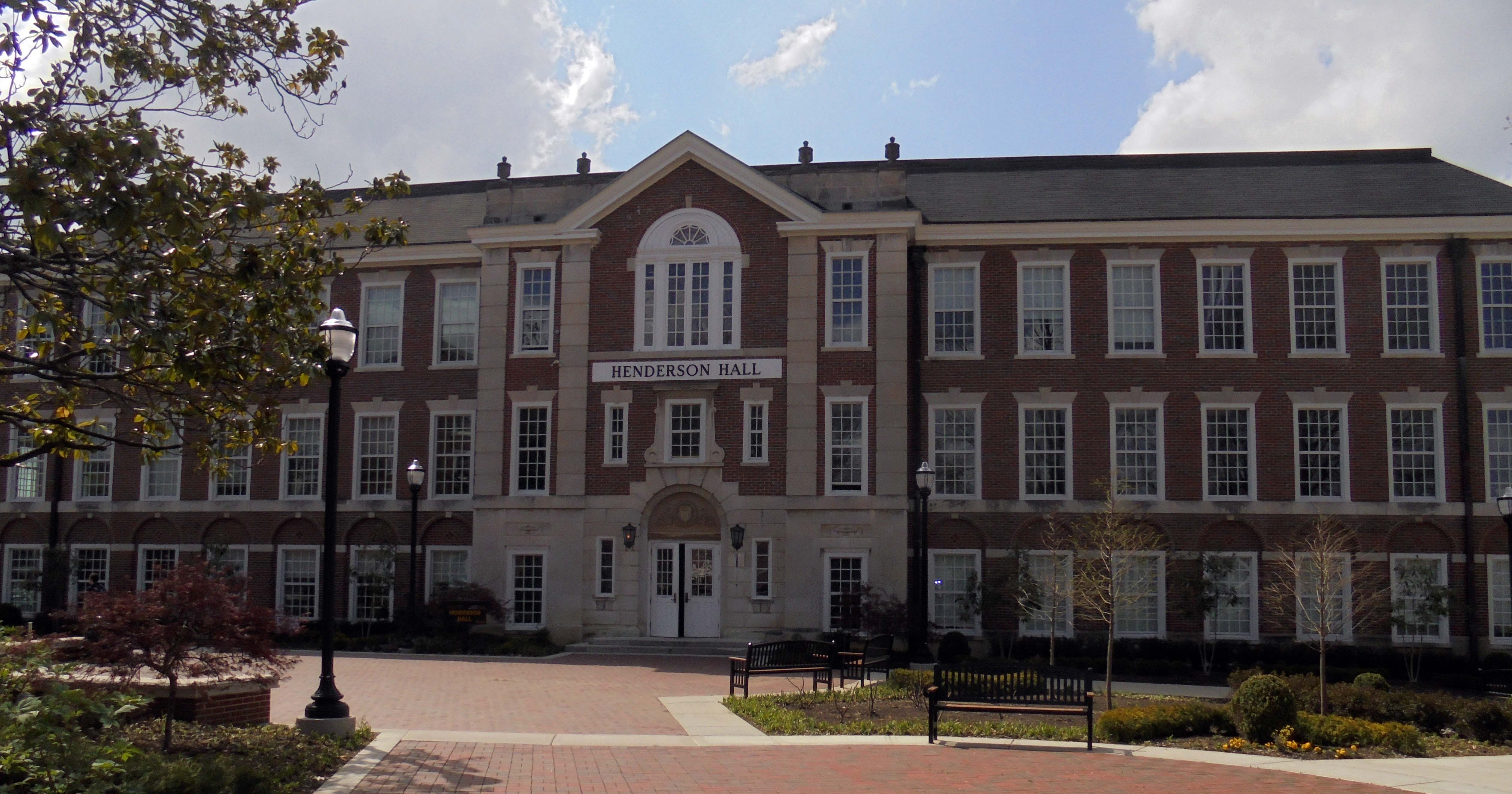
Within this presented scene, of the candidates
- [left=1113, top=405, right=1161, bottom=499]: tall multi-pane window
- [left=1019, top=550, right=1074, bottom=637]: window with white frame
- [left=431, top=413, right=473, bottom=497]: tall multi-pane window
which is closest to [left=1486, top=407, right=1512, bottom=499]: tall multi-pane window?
[left=1113, top=405, right=1161, bottom=499]: tall multi-pane window

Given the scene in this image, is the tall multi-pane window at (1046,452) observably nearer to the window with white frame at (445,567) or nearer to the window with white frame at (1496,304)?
the window with white frame at (1496,304)

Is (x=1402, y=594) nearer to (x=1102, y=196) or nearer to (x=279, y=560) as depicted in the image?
(x=1102, y=196)

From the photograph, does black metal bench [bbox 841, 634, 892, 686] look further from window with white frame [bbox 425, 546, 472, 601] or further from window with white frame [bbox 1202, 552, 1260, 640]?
window with white frame [bbox 425, 546, 472, 601]

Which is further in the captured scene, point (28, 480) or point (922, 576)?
point (28, 480)

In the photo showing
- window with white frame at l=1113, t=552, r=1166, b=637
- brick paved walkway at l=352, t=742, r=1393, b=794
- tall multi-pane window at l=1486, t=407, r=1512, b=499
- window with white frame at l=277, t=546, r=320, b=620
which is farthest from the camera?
window with white frame at l=277, t=546, r=320, b=620

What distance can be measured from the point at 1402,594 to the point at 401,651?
22089 millimetres

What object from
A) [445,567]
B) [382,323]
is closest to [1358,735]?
[445,567]

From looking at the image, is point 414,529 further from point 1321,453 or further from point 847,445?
point 1321,453

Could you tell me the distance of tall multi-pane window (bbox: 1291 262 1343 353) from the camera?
1120 inches

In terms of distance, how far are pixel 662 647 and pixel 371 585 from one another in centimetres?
824

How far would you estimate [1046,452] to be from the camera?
28.6m

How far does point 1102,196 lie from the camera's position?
3083cm

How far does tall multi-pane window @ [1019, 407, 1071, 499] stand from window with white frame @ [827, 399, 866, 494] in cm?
379

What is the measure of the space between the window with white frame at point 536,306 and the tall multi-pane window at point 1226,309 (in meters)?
15.6
